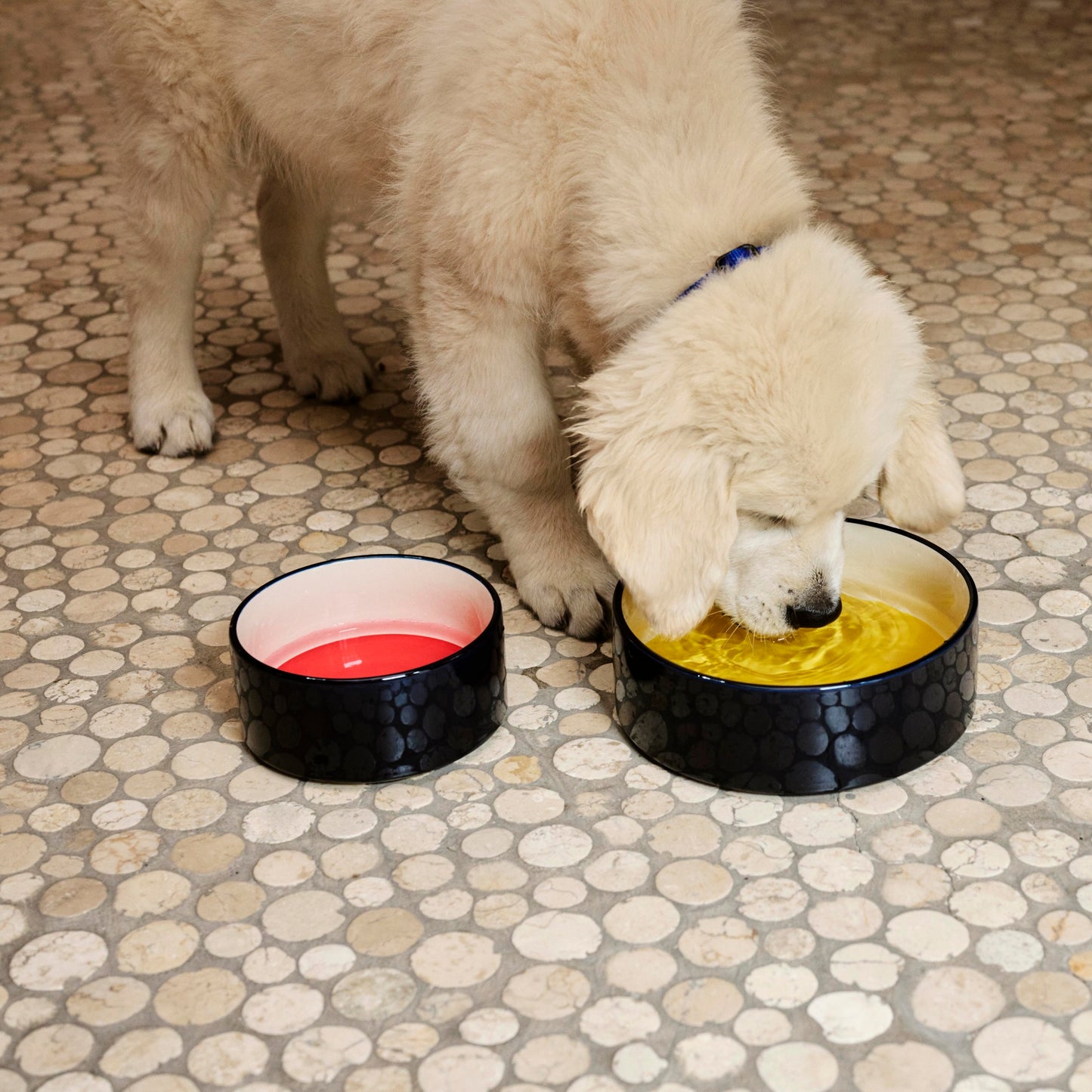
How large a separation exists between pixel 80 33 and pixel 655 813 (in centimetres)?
443

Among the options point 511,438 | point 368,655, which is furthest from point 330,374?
point 368,655

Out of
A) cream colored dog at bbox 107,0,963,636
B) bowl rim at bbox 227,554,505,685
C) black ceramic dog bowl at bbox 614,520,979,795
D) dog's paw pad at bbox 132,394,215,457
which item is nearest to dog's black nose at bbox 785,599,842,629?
cream colored dog at bbox 107,0,963,636

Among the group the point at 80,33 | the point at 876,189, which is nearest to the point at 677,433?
the point at 876,189

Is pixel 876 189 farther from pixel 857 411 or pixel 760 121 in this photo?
pixel 857 411

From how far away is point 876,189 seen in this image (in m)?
3.69

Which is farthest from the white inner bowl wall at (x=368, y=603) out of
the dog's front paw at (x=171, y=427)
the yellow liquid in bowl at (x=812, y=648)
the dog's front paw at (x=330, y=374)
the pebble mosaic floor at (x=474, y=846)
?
the dog's front paw at (x=330, y=374)

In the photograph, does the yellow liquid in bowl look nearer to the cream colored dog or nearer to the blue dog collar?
the cream colored dog

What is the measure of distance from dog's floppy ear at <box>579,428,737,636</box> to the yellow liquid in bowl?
179 millimetres

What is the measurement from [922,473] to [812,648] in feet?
→ 0.86

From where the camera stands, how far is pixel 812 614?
179 cm

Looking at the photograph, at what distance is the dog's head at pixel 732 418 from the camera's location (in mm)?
1655

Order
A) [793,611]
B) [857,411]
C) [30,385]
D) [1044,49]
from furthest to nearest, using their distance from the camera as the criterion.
Answer: [1044,49] < [30,385] < [793,611] < [857,411]

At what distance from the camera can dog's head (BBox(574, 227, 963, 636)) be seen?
1655 mm

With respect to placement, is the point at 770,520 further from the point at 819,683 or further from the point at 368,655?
the point at 368,655
